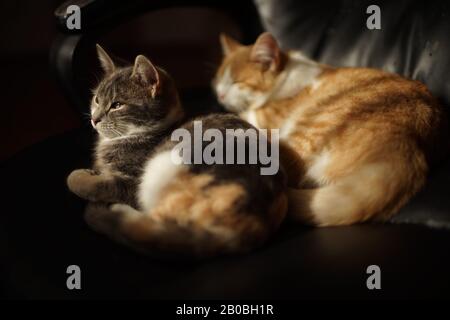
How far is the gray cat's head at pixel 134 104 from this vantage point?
115cm

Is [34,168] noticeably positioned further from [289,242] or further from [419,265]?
[419,265]

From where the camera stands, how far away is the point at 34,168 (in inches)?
45.1

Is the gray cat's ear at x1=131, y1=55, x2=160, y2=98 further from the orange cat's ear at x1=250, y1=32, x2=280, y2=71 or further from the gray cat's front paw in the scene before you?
the orange cat's ear at x1=250, y1=32, x2=280, y2=71

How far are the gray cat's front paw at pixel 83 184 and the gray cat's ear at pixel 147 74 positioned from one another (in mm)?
258

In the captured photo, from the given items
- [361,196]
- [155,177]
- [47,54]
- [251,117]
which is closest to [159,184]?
[155,177]

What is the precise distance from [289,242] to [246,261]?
11cm

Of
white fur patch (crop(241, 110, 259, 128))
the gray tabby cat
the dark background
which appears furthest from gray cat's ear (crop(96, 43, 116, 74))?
the dark background

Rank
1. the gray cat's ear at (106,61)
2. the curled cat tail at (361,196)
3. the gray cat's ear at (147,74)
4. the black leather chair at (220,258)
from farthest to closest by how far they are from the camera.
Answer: the gray cat's ear at (106,61)
the gray cat's ear at (147,74)
the curled cat tail at (361,196)
the black leather chair at (220,258)

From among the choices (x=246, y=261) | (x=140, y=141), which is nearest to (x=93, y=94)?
(x=140, y=141)

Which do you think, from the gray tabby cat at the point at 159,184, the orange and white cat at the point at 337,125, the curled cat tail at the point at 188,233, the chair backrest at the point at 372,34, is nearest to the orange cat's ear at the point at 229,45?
the orange and white cat at the point at 337,125

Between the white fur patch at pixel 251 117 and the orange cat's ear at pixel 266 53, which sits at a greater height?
the orange cat's ear at pixel 266 53

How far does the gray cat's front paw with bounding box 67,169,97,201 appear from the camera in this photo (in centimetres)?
104

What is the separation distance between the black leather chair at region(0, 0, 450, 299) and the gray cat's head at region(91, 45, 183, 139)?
0.41ft

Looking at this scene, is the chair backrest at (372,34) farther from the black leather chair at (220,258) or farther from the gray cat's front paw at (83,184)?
the gray cat's front paw at (83,184)
